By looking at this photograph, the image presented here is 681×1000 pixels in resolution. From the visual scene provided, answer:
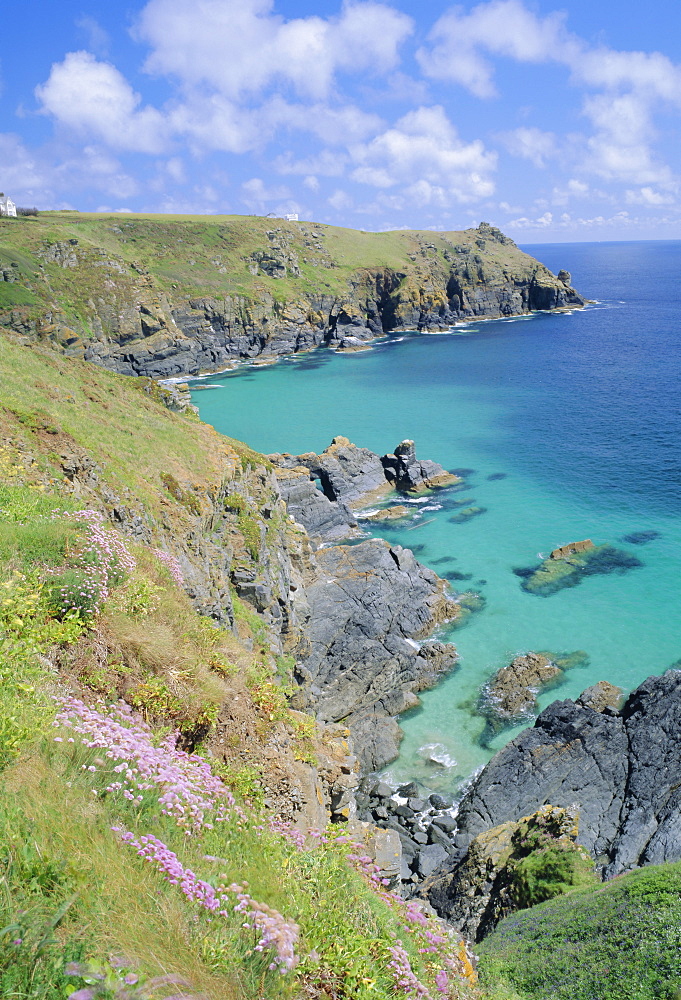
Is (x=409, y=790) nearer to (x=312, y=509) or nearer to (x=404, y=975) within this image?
(x=404, y=975)

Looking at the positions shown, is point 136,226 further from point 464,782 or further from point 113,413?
point 464,782

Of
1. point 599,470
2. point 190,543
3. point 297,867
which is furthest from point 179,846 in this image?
point 599,470

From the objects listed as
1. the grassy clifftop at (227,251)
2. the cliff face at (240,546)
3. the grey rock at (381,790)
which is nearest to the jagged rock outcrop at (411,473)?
the cliff face at (240,546)

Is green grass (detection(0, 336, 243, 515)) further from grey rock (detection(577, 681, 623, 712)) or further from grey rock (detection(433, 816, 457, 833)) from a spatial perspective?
grey rock (detection(577, 681, 623, 712))

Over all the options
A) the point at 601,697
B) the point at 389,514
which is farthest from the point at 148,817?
the point at 389,514

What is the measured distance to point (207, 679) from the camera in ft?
29.8

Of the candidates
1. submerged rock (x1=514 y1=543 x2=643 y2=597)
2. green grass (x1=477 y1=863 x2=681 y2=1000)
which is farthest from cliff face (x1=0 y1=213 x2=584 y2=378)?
green grass (x1=477 y1=863 x2=681 y2=1000)

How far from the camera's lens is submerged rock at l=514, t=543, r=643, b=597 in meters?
35.7

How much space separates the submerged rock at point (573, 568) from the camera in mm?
35719

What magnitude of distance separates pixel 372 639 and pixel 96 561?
21245 mm

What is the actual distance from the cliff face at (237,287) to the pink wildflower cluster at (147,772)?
88.1m

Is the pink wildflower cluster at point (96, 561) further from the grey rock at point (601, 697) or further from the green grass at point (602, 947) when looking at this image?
the grey rock at point (601, 697)

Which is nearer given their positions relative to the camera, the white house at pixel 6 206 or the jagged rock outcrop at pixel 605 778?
the jagged rock outcrop at pixel 605 778

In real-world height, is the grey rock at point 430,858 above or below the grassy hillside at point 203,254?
below
